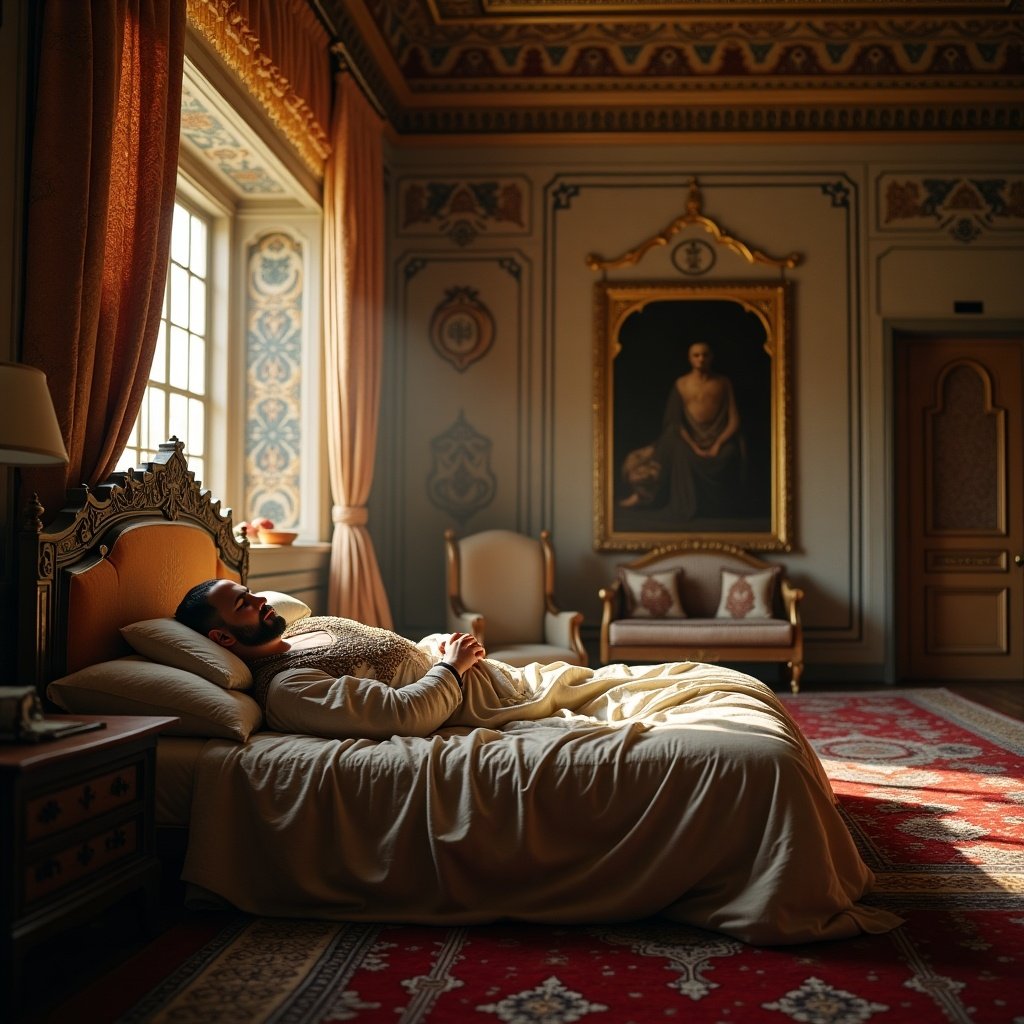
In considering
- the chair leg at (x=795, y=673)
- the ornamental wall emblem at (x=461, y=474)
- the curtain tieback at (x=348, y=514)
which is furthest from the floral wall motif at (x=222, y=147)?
the chair leg at (x=795, y=673)

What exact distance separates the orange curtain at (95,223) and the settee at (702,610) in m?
2.90

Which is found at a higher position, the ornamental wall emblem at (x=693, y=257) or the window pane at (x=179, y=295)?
the ornamental wall emblem at (x=693, y=257)

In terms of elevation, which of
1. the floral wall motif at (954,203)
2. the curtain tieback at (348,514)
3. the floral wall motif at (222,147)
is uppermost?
the floral wall motif at (954,203)

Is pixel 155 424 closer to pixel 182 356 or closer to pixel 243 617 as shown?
pixel 182 356

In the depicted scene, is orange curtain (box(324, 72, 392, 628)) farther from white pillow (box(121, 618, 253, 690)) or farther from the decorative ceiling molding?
white pillow (box(121, 618, 253, 690))

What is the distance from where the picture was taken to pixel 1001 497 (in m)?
5.37

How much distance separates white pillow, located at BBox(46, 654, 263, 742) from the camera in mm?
2004

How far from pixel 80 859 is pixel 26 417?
699 mm

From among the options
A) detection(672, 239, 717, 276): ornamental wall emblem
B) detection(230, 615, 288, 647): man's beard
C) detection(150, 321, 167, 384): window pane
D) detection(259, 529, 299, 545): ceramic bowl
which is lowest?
detection(230, 615, 288, 647): man's beard

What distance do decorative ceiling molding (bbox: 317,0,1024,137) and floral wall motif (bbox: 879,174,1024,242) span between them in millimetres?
252

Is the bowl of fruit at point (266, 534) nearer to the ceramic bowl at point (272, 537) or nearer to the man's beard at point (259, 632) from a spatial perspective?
the ceramic bowl at point (272, 537)

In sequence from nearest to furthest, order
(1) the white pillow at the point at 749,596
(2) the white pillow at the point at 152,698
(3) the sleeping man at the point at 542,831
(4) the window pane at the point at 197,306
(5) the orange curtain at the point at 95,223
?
1. (3) the sleeping man at the point at 542,831
2. (2) the white pillow at the point at 152,698
3. (5) the orange curtain at the point at 95,223
4. (4) the window pane at the point at 197,306
5. (1) the white pillow at the point at 749,596

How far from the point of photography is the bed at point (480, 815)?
6.17 ft

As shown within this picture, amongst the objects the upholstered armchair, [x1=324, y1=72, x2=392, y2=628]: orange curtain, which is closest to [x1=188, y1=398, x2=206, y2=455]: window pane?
[x1=324, y1=72, x2=392, y2=628]: orange curtain
